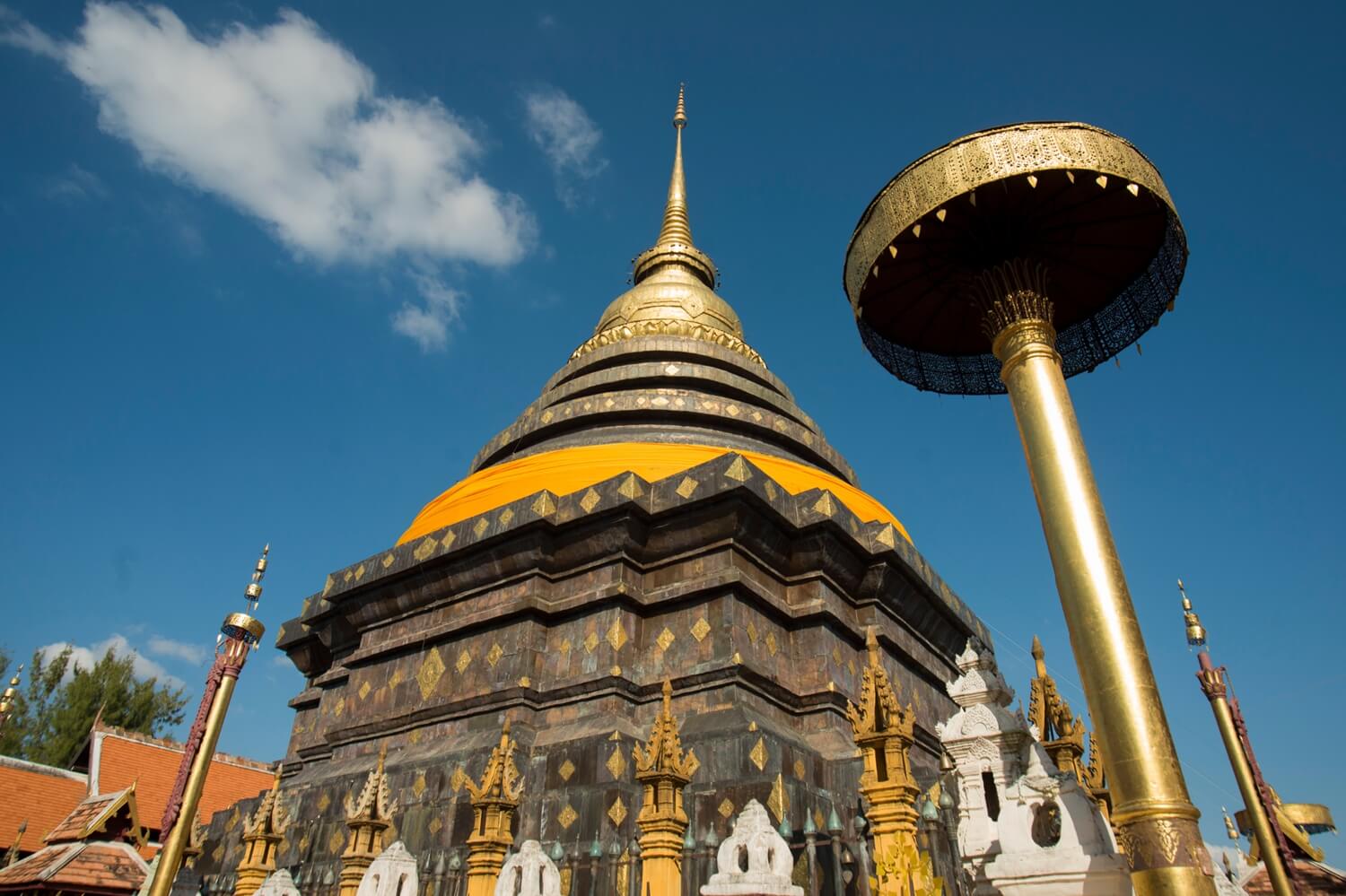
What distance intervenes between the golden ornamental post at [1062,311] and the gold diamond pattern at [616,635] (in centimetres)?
447

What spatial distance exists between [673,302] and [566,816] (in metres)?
14.5

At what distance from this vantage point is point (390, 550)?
13.3m

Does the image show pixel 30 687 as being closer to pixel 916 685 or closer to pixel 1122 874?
pixel 916 685

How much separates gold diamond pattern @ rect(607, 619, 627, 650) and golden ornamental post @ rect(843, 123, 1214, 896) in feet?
14.7

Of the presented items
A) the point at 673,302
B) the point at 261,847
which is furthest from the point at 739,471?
the point at 673,302

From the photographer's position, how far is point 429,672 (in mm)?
12039

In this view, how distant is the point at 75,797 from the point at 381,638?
13.8m

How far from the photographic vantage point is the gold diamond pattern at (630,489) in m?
11.5

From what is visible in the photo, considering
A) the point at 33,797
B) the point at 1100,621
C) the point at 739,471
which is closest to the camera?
the point at 1100,621

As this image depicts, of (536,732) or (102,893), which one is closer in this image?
(536,732)

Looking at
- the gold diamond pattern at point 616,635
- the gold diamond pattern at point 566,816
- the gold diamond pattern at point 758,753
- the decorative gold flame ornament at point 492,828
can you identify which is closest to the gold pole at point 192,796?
the decorative gold flame ornament at point 492,828

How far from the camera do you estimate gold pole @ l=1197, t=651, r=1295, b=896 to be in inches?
395

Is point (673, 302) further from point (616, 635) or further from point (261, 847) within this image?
point (261, 847)

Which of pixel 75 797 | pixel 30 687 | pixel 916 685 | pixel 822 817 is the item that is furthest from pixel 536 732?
pixel 30 687
